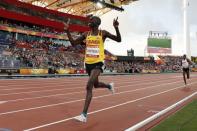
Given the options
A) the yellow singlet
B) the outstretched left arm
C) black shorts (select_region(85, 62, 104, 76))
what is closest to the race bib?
the yellow singlet

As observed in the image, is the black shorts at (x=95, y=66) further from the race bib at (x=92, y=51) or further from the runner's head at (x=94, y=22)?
the runner's head at (x=94, y=22)

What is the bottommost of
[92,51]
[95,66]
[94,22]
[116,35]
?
[95,66]

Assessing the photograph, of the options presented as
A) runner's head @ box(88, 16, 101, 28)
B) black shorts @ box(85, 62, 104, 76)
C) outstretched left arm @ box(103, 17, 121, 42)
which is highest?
runner's head @ box(88, 16, 101, 28)

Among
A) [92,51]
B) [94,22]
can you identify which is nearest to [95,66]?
[92,51]

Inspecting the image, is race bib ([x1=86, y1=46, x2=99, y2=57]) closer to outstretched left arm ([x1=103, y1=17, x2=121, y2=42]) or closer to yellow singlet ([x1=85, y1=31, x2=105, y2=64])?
→ yellow singlet ([x1=85, y1=31, x2=105, y2=64])

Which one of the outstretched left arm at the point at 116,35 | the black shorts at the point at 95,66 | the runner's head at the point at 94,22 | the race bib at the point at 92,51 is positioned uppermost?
the runner's head at the point at 94,22

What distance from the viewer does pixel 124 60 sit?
7981 centimetres

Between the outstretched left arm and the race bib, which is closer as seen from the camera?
the outstretched left arm

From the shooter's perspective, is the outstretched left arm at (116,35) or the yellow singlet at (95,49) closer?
the outstretched left arm at (116,35)

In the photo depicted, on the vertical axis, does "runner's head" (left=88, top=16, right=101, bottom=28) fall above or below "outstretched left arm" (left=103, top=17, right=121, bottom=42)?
above

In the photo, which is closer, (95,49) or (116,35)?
(116,35)

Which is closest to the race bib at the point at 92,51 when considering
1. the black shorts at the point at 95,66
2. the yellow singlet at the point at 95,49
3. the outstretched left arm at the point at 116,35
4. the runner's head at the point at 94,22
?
the yellow singlet at the point at 95,49

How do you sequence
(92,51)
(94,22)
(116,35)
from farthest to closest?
(92,51) → (94,22) → (116,35)

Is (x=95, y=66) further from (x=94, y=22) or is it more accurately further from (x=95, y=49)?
(x=94, y=22)
